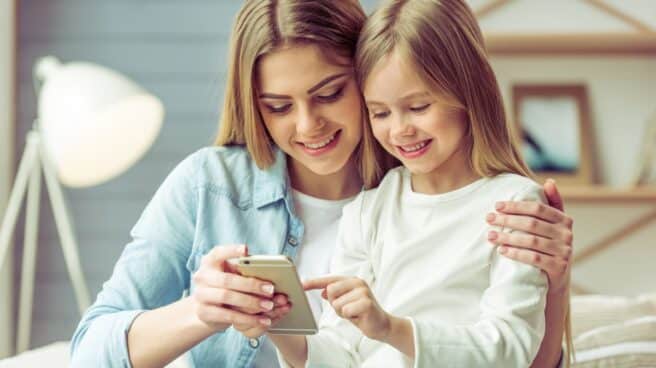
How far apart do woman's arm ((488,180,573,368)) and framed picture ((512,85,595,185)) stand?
6.88 ft

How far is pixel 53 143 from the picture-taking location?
10.8 ft

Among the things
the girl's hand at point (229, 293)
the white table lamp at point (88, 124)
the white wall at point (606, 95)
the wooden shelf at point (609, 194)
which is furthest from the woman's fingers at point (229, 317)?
the white wall at point (606, 95)

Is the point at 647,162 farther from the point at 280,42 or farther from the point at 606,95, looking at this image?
the point at 280,42

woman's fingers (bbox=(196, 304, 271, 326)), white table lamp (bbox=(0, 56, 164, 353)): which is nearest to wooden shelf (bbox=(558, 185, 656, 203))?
white table lamp (bbox=(0, 56, 164, 353))

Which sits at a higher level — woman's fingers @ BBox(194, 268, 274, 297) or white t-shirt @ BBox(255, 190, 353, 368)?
woman's fingers @ BBox(194, 268, 274, 297)

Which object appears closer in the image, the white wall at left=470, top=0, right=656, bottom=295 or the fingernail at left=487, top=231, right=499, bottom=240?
the fingernail at left=487, top=231, right=499, bottom=240

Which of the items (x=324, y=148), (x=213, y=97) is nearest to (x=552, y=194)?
(x=324, y=148)

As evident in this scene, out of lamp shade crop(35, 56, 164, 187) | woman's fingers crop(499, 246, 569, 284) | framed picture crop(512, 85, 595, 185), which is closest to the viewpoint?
woman's fingers crop(499, 246, 569, 284)

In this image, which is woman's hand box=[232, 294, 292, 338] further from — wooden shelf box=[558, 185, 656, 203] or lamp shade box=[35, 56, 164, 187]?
wooden shelf box=[558, 185, 656, 203]

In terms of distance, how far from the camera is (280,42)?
5.26 feet

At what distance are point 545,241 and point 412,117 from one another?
262 millimetres

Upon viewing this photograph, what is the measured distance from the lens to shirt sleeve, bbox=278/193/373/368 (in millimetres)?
1465

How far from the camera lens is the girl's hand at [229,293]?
1294 mm

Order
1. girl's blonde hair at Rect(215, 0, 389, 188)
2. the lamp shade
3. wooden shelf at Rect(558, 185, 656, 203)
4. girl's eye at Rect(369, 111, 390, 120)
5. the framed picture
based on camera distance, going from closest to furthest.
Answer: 1. girl's eye at Rect(369, 111, 390, 120)
2. girl's blonde hair at Rect(215, 0, 389, 188)
3. the lamp shade
4. wooden shelf at Rect(558, 185, 656, 203)
5. the framed picture
